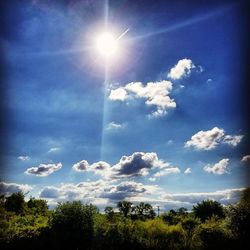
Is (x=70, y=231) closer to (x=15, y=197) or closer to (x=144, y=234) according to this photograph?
(x=144, y=234)

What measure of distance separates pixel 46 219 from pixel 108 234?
3936 mm

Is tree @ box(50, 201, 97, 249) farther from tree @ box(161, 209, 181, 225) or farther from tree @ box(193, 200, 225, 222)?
tree @ box(193, 200, 225, 222)

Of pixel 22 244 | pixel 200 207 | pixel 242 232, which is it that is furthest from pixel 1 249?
pixel 200 207

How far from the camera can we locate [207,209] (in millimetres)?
43094

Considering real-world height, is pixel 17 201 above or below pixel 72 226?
above

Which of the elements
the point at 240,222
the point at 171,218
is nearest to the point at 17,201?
the point at 171,218

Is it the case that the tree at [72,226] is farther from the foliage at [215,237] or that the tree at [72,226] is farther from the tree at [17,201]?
the tree at [17,201]

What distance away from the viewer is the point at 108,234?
17594 mm

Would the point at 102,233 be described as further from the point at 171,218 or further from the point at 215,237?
the point at 171,218

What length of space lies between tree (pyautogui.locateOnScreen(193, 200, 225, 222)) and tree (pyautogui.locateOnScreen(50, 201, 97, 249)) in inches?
1080

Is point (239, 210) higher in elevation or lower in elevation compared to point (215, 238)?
higher

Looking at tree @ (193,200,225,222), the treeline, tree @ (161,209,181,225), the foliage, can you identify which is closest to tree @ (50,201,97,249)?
the treeline

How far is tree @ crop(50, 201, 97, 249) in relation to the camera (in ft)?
57.0

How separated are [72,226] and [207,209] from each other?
29057mm
